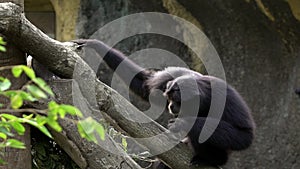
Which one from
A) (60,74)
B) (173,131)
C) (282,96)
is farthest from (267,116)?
(60,74)

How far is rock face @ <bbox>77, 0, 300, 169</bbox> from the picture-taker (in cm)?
658

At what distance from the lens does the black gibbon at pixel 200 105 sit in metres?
4.28

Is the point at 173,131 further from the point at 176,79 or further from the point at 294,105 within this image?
the point at 294,105

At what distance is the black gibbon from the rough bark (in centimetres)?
37

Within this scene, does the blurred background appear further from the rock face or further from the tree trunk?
the tree trunk

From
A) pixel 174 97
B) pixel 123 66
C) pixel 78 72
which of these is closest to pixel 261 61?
pixel 174 97

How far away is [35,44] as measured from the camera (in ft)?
10.7

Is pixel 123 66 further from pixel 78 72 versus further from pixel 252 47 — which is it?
pixel 252 47

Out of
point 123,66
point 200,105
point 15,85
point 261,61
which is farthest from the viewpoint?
point 261,61

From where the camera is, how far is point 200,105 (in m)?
4.68

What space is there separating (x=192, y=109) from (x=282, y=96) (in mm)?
2425

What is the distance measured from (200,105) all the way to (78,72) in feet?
4.88

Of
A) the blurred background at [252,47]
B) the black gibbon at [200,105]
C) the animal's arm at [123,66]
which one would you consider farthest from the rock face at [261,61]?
the animal's arm at [123,66]

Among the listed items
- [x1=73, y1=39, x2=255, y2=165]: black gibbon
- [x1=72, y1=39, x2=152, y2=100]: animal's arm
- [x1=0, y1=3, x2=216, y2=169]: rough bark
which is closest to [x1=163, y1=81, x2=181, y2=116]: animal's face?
[x1=73, y1=39, x2=255, y2=165]: black gibbon
